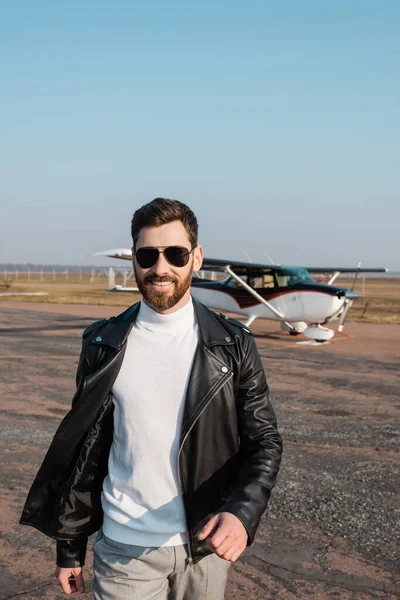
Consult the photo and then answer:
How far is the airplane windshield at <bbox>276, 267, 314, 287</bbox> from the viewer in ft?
60.3

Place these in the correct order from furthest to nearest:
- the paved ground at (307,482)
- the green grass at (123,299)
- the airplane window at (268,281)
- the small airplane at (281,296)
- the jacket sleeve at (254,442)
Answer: the green grass at (123,299)
the airplane window at (268,281)
the small airplane at (281,296)
the paved ground at (307,482)
the jacket sleeve at (254,442)

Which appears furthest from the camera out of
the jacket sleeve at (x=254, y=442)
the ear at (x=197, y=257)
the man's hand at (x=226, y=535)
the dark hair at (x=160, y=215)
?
the ear at (x=197, y=257)

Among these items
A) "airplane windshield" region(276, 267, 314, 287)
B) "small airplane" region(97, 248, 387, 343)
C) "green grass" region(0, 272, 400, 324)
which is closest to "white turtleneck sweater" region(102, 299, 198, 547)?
"small airplane" region(97, 248, 387, 343)

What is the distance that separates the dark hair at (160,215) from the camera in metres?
2.10

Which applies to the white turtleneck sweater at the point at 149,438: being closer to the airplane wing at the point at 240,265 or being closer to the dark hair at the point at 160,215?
the dark hair at the point at 160,215

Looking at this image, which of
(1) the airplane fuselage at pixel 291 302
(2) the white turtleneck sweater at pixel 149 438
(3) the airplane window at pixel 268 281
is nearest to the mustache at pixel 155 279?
(2) the white turtleneck sweater at pixel 149 438

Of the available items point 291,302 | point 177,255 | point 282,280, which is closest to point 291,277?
point 282,280

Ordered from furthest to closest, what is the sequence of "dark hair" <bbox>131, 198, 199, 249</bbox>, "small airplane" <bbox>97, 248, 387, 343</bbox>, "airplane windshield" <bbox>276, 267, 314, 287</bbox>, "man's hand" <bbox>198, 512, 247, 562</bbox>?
"airplane windshield" <bbox>276, 267, 314, 287</bbox> → "small airplane" <bbox>97, 248, 387, 343</bbox> → "dark hair" <bbox>131, 198, 199, 249</bbox> → "man's hand" <bbox>198, 512, 247, 562</bbox>

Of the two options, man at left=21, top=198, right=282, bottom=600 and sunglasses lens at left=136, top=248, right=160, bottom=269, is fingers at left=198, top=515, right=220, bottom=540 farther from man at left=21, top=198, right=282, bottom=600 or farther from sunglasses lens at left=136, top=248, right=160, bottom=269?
sunglasses lens at left=136, top=248, right=160, bottom=269

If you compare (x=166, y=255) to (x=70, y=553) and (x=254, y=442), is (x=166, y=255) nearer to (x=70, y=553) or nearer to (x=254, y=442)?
(x=254, y=442)

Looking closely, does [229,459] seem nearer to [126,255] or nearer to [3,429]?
[3,429]

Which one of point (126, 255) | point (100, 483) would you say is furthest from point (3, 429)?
point (126, 255)

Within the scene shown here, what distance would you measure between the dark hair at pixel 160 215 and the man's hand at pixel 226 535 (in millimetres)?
912

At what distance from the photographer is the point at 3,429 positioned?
7441 mm
